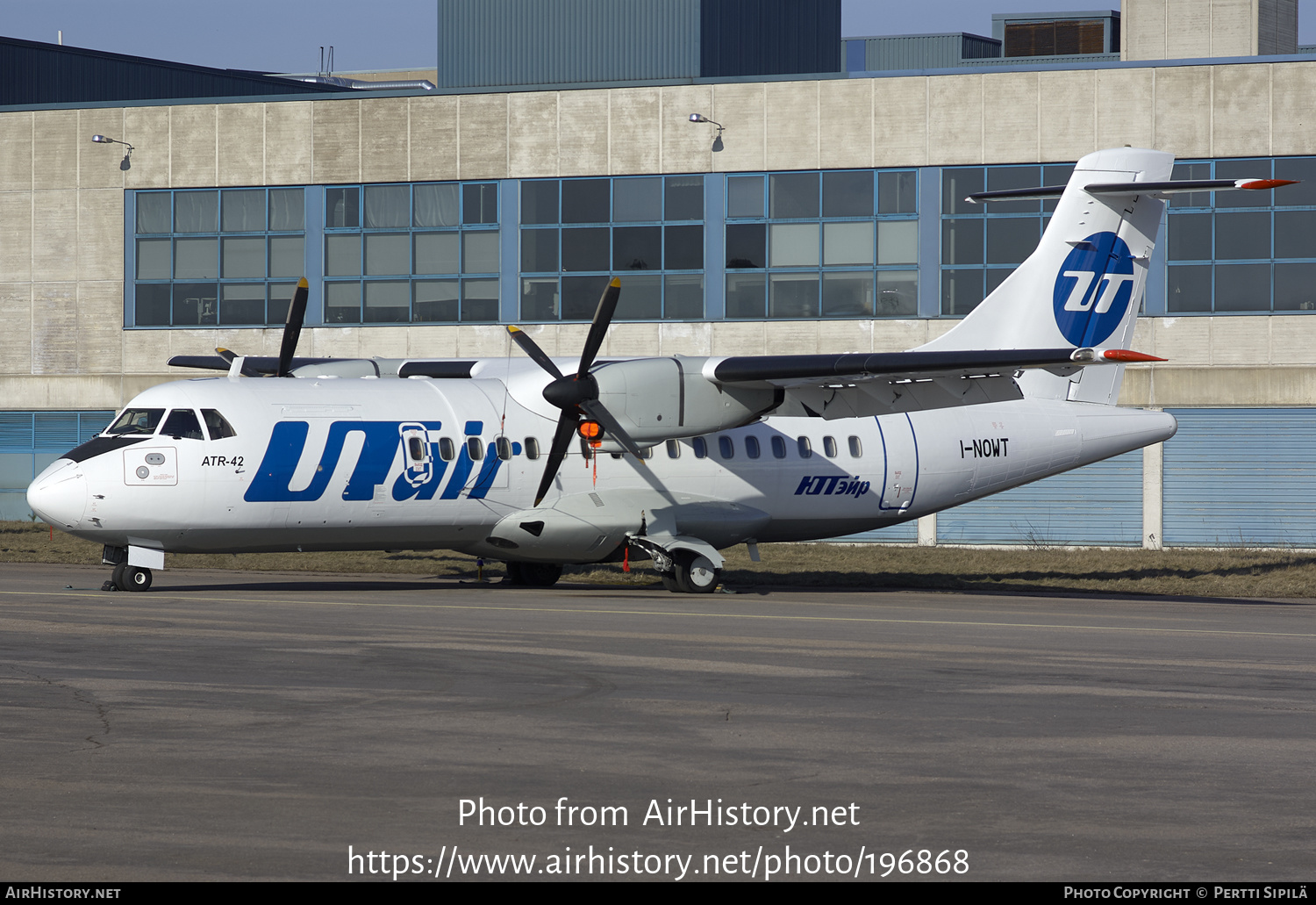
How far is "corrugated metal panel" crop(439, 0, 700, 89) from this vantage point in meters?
41.4

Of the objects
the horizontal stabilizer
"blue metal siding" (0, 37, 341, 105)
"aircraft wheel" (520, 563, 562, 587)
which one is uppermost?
"blue metal siding" (0, 37, 341, 105)

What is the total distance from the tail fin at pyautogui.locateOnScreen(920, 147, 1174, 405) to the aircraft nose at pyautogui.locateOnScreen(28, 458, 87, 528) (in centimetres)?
1393

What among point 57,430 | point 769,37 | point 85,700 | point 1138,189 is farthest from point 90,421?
point 85,700

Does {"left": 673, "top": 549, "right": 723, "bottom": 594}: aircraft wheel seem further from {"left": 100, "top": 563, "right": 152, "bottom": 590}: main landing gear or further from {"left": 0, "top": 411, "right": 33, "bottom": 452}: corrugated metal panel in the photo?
{"left": 0, "top": 411, "right": 33, "bottom": 452}: corrugated metal panel

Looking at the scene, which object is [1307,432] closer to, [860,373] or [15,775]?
[860,373]

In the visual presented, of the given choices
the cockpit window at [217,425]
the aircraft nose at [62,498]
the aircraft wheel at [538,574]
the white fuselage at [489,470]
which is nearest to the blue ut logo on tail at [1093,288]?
the white fuselage at [489,470]

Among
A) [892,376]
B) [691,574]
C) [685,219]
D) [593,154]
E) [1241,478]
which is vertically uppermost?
[593,154]

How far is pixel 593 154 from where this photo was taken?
128ft

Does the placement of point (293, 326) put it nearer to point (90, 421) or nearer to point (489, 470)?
point (489, 470)

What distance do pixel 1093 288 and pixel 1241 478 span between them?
13.1 m

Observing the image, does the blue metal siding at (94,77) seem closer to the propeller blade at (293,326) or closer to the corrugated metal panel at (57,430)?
the corrugated metal panel at (57,430)

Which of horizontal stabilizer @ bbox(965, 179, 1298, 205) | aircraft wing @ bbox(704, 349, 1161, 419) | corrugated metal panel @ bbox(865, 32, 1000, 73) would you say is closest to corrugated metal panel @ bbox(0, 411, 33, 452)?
aircraft wing @ bbox(704, 349, 1161, 419)

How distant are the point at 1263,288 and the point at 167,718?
31.9 meters

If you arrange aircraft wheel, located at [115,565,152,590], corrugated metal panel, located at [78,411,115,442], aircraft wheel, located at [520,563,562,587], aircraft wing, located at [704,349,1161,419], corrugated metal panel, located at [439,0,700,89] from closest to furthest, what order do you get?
aircraft wing, located at [704,349,1161,419], aircraft wheel, located at [115,565,152,590], aircraft wheel, located at [520,563,562,587], corrugated metal panel, located at [439,0,700,89], corrugated metal panel, located at [78,411,115,442]
